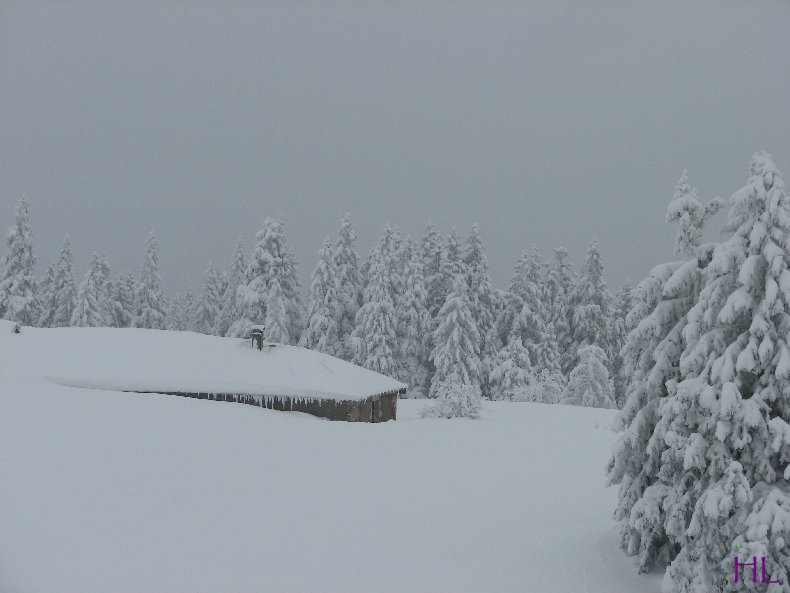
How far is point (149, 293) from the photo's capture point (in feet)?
197

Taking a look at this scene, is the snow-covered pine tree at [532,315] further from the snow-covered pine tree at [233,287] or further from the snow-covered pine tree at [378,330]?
the snow-covered pine tree at [233,287]

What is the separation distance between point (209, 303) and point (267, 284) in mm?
21274

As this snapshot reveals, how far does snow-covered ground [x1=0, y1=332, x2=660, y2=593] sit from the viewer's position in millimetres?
9008

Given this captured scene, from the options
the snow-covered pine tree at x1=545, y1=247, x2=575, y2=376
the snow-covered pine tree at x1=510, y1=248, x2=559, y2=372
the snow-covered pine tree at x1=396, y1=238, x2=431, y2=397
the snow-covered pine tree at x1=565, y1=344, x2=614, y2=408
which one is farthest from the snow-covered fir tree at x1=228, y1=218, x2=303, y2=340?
the snow-covered pine tree at x1=545, y1=247, x2=575, y2=376

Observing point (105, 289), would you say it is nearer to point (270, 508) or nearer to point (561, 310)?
point (561, 310)

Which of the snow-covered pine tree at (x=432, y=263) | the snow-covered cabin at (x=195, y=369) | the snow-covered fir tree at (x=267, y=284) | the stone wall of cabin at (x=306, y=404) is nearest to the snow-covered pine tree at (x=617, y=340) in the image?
the snow-covered pine tree at (x=432, y=263)

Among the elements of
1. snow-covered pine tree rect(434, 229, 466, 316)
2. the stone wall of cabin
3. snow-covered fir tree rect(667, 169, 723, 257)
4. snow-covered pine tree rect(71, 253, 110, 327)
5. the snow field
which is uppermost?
snow-covered pine tree rect(434, 229, 466, 316)

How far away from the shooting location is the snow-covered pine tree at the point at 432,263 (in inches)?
1999

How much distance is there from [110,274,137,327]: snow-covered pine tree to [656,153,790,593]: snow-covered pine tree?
60.8 meters

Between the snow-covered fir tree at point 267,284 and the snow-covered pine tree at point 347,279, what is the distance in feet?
12.0

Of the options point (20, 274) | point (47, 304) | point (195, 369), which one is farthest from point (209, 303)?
point (195, 369)

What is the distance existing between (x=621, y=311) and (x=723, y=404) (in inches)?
2101

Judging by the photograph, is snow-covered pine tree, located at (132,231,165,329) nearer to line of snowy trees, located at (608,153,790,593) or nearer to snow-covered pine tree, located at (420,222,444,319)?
snow-covered pine tree, located at (420,222,444,319)

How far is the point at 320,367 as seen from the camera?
2709cm
